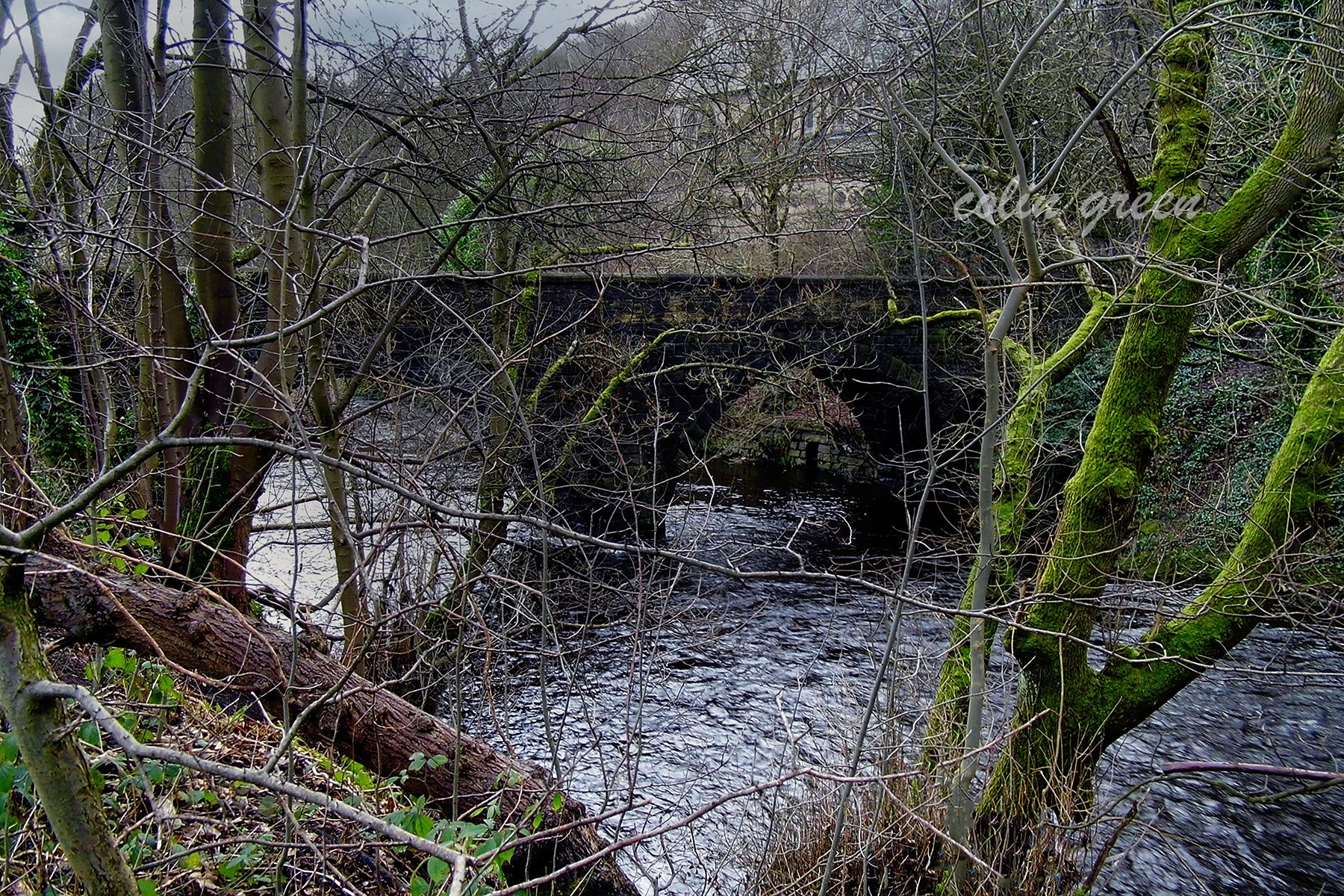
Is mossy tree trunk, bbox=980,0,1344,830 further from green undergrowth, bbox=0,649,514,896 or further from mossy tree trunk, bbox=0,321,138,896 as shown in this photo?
mossy tree trunk, bbox=0,321,138,896

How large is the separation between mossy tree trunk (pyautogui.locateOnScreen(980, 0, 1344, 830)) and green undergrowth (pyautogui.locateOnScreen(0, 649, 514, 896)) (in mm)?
2998

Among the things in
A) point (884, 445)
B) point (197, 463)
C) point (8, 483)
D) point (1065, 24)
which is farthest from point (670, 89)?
point (884, 445)

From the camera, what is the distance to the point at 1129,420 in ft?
16.5

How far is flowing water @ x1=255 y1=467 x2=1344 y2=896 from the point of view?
186 inches

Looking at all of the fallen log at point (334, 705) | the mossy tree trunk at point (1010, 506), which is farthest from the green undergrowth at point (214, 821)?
the mossy tree trunk at point (1010, 506)

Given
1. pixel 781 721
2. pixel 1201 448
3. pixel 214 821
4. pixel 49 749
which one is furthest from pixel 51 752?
pixel 1201 448

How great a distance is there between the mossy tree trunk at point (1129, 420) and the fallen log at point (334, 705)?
2420 mm

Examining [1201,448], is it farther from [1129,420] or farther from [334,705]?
[334,705]

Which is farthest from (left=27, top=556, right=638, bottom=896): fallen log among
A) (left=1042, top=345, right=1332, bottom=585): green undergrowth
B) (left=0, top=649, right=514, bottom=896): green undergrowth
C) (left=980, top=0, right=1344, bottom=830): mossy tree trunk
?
(left=1042, top=345, right=1332, bottom=585): green undergrowth

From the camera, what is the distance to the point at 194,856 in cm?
Result: 259

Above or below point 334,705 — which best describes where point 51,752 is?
above

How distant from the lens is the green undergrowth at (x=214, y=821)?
221cm

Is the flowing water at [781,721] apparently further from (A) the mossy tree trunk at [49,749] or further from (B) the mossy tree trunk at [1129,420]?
(A) the mossy tree trunk at [49,749]

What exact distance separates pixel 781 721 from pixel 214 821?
14.5ft
